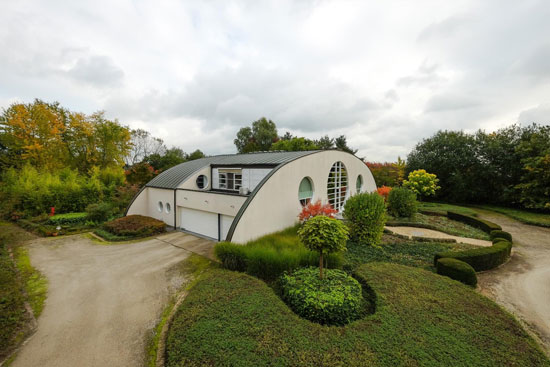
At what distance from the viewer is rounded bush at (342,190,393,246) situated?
34.8 feet

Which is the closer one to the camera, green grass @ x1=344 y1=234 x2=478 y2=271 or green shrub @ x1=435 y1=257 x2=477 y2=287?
green shrub @ x1=435 y1=257 x2=477 y2=287

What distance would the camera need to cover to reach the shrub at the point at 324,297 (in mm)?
5117

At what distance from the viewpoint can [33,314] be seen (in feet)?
18.5

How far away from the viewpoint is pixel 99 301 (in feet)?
20.5

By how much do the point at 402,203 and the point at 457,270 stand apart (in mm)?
10236

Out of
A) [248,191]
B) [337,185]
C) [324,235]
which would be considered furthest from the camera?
[337,185]

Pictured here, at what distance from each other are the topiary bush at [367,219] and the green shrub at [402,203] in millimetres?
6971

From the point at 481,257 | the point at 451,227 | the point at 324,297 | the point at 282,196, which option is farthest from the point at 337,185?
the point at 324,297

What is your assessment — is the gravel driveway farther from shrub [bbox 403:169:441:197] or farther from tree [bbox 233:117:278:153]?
tree [bbox 233:117:278:153]

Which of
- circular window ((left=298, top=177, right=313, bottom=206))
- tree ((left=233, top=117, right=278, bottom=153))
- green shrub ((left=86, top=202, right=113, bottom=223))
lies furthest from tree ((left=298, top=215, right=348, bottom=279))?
tree ((left=233, top=117, right=278, bottom=153))

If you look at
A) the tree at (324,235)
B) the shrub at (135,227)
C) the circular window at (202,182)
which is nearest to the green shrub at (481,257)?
the tree at (324,235)

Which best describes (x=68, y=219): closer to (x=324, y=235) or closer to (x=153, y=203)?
(x=153, y=203)

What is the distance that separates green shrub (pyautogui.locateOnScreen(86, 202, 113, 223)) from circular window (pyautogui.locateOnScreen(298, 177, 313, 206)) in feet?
41.5

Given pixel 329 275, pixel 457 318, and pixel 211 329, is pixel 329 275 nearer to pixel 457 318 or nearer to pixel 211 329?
pixel 457 318
